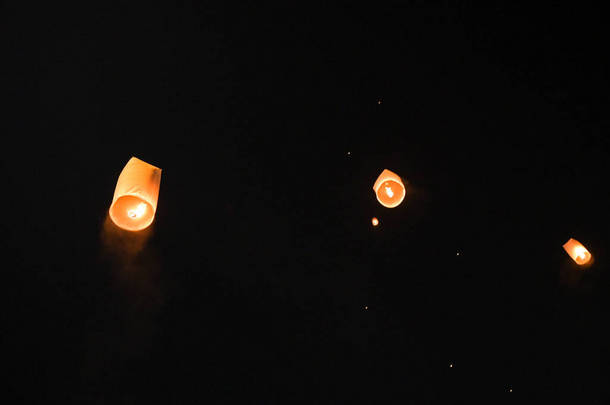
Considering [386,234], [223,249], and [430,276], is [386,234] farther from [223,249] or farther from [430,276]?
[223,249]

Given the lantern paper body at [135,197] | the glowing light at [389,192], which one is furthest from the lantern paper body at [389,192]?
the lantern paper body at [135,197]

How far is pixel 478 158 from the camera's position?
9.29 feet

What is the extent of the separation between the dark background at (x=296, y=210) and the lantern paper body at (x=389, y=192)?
3.3 inches

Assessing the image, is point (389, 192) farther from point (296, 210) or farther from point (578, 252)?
point (578, 252)

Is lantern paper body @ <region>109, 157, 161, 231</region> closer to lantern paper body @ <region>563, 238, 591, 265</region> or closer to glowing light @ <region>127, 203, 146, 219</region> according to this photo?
glowing light @ <region>127, 203, 146, 219</region>

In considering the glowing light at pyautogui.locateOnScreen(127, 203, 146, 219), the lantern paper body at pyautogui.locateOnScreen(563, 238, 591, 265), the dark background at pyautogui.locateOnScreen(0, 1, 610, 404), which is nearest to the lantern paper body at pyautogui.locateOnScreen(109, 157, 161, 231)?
the glowing light at pyautogui.locateOnScreen(127, 203, 146, 219)

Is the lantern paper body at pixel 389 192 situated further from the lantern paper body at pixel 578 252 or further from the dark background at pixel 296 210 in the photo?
the lantern paper body at pixel 578 252

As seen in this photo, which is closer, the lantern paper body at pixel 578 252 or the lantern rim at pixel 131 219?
the lantern rim at pixel 131 219

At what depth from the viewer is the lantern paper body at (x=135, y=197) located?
1645 mm

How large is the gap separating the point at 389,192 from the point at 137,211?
4.27 ft

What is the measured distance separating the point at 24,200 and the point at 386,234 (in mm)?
1693

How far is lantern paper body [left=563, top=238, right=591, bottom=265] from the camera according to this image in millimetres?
2660

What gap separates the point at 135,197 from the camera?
1719 millimetres

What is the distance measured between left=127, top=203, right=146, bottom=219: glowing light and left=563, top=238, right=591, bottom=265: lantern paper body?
2.47 meters
